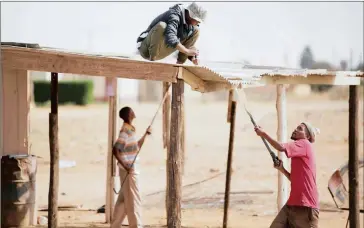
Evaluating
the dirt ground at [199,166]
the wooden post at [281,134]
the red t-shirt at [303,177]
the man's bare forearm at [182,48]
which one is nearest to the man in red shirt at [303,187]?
the red t-shirt at [303,177]

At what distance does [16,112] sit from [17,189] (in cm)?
113

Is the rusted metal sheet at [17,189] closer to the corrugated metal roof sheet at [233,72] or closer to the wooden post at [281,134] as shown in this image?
the corrugated metal roof sheet at [233,72]

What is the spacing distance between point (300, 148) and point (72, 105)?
127 feet

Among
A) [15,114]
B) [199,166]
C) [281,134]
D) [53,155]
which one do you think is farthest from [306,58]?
[53,155]

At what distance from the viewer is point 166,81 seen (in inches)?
364

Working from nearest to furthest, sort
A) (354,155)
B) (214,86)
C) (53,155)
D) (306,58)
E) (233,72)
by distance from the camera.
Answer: (214,86)
(233,72)
(53,155)
(354,155)
(306,58)

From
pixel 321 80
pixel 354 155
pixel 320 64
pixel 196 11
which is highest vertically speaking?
pixel 320 64

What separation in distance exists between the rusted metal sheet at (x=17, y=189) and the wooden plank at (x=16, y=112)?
24 centimetres

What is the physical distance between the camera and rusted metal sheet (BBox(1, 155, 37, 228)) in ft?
39.2

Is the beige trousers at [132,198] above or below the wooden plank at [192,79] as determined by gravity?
below

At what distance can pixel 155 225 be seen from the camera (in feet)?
44.0

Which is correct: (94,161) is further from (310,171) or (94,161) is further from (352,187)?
(310,171)

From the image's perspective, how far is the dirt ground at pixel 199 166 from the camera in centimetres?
1456

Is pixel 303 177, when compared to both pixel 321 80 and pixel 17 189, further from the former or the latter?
pixel 17 189
